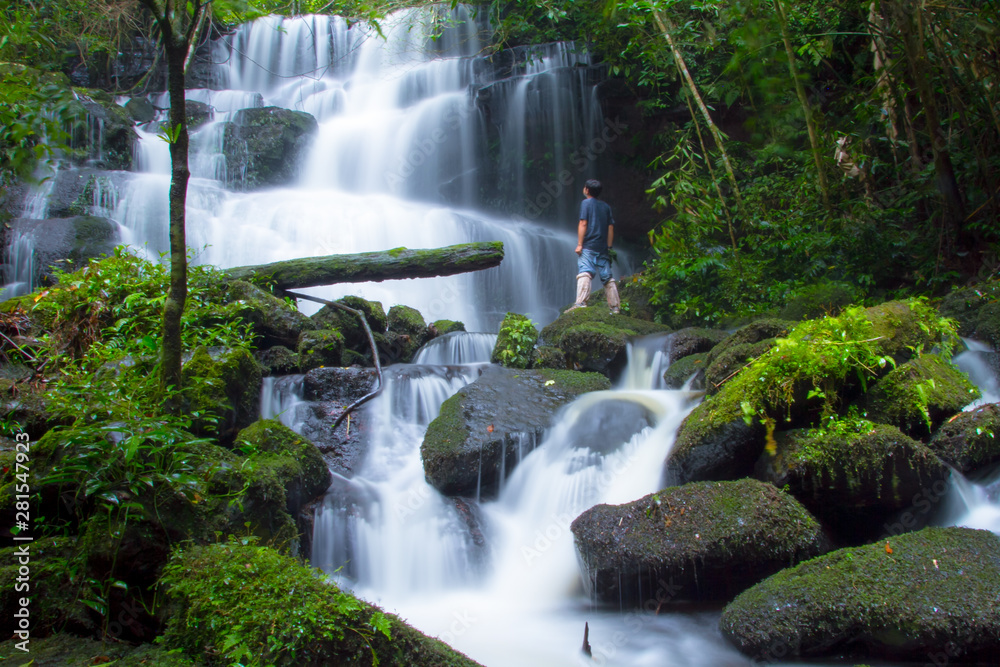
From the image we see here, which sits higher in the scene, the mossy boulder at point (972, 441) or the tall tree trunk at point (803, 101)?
the tall tree trunk at point (803, 101)

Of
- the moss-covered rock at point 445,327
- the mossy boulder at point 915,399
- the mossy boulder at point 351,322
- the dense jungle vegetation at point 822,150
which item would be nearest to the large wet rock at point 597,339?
the dense jungle vegetation at point 822,150

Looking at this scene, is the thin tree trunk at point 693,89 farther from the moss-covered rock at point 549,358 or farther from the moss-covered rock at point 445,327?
the moss-covered rock at point 445,327

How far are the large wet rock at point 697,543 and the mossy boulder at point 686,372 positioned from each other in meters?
2.27

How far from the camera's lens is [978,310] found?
17.9 ft

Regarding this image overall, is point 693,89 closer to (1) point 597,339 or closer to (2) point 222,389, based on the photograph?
(1) point 597,339

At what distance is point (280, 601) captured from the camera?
7.47 feet

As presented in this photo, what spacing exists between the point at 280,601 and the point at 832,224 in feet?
25.8

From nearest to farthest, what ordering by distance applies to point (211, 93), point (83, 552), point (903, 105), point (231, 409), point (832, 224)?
point (83, 552)
point (231, 409)
point (903, 105)
point (832, 224)
point (211, 93)

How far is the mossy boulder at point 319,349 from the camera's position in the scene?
657 centimetres

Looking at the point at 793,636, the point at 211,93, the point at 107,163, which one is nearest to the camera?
the point at 793,636

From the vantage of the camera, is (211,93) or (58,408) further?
(211,93)

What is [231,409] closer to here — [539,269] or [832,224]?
[832,224]

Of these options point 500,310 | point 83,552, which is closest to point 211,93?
point 500,310

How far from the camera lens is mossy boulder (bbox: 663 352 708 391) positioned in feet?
19.5
